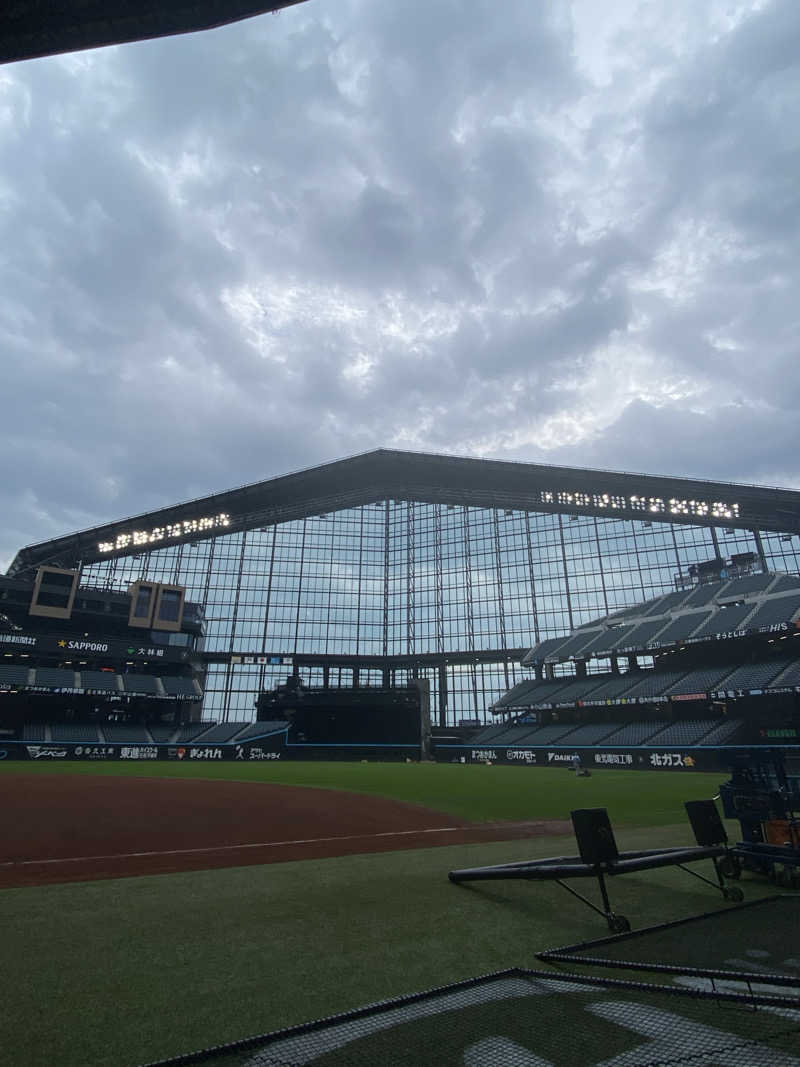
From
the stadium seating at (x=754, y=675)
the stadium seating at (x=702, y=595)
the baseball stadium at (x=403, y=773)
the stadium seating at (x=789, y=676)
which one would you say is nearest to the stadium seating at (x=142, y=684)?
the baseball stadium at (x=403, y=773)

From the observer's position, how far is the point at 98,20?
5250mm

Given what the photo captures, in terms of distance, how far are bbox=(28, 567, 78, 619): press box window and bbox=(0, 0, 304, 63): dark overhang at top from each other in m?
62.0

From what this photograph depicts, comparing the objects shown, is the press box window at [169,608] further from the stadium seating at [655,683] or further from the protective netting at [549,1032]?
the protective netting at [549,1032]

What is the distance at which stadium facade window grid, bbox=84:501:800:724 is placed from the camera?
6569 cm

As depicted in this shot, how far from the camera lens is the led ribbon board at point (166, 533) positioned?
6806 centimetres

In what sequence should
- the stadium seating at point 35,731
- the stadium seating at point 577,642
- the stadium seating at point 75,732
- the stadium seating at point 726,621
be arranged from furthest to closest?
the stadium seating at point 577,642
the stadium seating at point 75,732
the stadium seating at point 35,731
the stadium seating at point 726,621

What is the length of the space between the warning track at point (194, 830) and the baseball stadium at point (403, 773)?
0.15 m

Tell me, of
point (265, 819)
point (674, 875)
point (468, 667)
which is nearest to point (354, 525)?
point (468, 667)

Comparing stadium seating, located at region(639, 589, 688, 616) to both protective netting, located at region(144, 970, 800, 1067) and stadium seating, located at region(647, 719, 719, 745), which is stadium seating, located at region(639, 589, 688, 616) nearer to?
stadium seating, located at region(647, 719, 719, 745)

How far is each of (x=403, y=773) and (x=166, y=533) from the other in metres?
49.6

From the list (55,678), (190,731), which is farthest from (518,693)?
(55,678)

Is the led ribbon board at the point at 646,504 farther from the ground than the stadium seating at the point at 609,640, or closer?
farther from the ground

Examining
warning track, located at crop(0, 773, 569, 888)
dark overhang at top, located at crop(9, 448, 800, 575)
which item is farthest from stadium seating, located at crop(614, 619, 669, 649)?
warning track, located at crop(0, 773, 569, 888)

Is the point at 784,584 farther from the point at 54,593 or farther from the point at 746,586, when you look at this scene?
the point at 54,593
